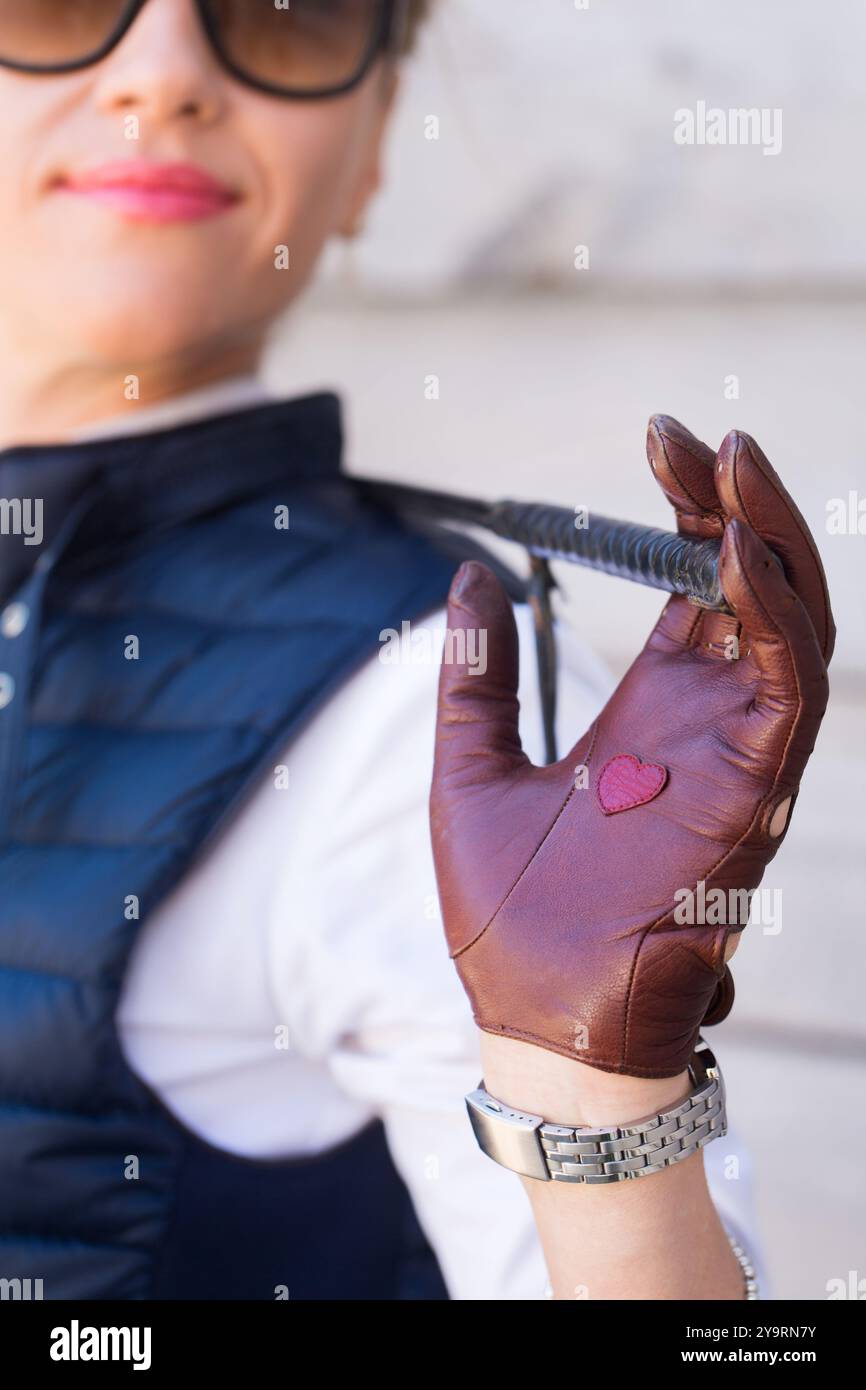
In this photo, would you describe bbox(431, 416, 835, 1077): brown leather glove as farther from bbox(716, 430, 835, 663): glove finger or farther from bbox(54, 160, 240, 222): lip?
bbox(54, 160, 240, 222): lip

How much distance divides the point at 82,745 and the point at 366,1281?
1.20ft

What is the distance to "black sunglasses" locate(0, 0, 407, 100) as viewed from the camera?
0.73 metres

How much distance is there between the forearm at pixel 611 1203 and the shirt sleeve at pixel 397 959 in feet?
0.35

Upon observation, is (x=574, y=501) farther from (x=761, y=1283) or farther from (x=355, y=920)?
(x=761, y=1283)

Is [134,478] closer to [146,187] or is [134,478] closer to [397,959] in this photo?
[146,187]

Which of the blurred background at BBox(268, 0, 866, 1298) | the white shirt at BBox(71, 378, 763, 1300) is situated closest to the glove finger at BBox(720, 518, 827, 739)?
the white shirt at BBox(71, 378, 763, 1300)

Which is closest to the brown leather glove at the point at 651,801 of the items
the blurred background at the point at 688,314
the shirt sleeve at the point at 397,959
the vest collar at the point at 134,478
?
the shirt sleeve at the point at 397,959

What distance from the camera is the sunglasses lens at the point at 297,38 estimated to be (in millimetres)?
750

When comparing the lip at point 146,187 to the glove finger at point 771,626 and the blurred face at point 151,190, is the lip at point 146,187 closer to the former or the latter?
the blurred face at point 151,190

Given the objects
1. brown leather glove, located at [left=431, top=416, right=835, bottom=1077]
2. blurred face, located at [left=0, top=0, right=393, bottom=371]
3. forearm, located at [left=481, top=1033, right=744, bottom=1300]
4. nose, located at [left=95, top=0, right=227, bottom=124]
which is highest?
nose, located at [left=95, top=0, right=227, bottom=124]

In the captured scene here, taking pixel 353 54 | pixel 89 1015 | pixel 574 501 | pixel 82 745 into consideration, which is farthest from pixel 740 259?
pixel 89 1015

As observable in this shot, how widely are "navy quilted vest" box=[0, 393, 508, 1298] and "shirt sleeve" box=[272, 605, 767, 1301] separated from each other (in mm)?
36

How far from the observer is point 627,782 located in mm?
516

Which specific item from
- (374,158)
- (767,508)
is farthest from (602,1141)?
(374,158)
